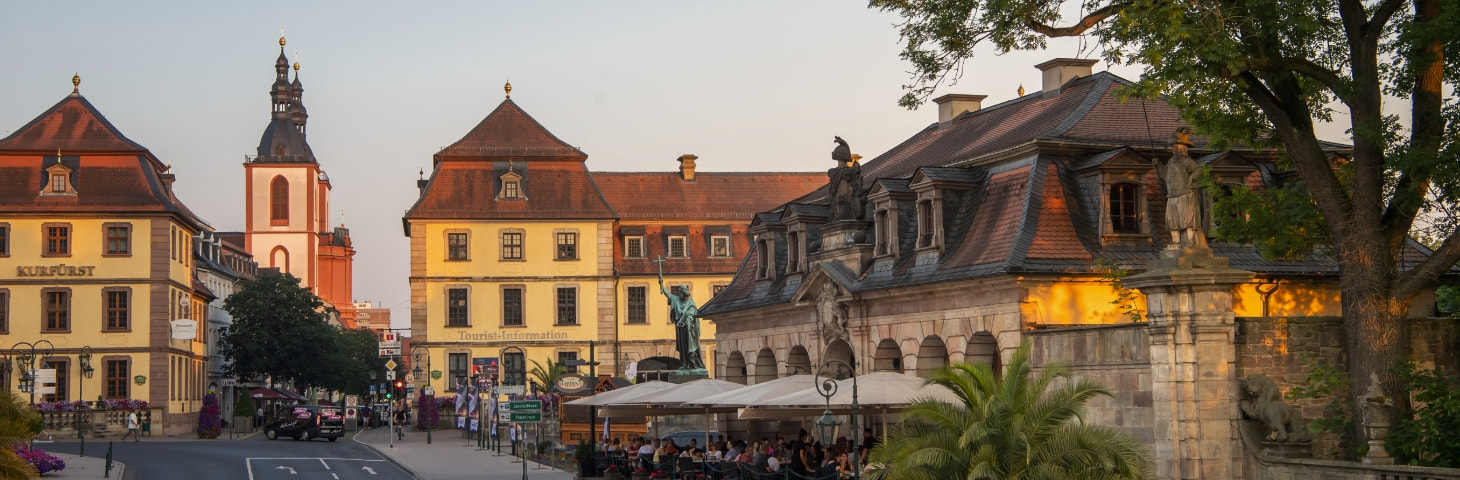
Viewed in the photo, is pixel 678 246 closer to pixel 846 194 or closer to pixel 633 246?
pixel 633 246

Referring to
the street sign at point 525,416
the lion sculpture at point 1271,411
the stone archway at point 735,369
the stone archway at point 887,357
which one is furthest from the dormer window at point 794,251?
the lion sculpture at point 1271,411

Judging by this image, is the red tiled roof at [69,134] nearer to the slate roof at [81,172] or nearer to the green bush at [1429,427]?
the slate roof at [81,172]

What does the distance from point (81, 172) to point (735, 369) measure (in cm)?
3557

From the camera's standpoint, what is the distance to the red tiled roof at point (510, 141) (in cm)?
7569

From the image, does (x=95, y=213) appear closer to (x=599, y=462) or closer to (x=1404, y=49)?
(x=599, y=462)

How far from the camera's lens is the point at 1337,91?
73.0ft

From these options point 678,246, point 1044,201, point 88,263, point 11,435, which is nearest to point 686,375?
point 1044,201

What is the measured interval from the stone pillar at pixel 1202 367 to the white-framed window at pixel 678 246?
58.6 m

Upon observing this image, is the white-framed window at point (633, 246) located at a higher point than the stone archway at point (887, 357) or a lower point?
higher

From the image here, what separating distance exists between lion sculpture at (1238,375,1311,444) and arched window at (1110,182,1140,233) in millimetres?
8416

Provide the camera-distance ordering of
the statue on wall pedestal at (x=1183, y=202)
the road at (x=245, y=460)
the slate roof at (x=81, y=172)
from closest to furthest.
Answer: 1. the statue on wall pedestal at (x=1183, y=202)
2. the road at (x=245, y=460)
3. the slate roof at (x=81, y=172)

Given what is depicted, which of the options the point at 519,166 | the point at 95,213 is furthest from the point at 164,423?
the point at 519,166

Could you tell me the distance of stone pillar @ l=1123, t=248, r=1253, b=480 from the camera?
21.6 metres

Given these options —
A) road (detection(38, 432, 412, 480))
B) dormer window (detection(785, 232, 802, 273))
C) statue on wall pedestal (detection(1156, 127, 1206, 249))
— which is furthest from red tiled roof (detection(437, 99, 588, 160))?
statue on wall pedestal (detection(1156, 127, 1206, 249))
